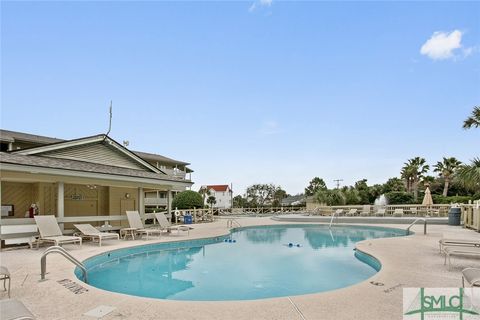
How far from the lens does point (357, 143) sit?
2656 cm

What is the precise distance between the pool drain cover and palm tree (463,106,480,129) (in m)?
14.2

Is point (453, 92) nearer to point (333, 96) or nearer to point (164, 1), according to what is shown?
point (333, 96)

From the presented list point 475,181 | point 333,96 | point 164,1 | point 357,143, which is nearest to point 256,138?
point 357,143

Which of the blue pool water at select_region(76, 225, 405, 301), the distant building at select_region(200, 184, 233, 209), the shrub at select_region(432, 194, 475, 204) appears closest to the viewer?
the blue pool water at select_region(76, 225, 405, 301)

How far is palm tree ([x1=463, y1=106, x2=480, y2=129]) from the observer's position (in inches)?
500

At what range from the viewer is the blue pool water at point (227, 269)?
25.3 ft

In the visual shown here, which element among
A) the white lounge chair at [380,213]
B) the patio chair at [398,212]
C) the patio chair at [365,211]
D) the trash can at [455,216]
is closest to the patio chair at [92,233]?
the trash can at [455,216]

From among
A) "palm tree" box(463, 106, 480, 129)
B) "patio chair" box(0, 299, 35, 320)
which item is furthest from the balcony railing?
"patio chair" box(0, 299, 35, 320)

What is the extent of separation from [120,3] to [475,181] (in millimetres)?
14756

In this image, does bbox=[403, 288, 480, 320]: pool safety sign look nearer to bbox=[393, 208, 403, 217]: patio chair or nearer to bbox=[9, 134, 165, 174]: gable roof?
bbox=[9, 134, 165, 174]: gable roof

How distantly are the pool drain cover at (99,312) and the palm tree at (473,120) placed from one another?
14.2 metres

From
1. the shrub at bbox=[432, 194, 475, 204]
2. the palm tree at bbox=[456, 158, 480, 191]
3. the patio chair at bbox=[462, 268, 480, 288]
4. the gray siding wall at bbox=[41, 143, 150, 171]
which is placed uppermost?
the gray siding wall at bbox=[41, 143, 150, 171]

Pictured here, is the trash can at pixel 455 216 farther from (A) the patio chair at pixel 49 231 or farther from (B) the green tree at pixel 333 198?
(A) the patio chair at pixel 49 231

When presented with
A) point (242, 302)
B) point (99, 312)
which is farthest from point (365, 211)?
point (99, 312)
